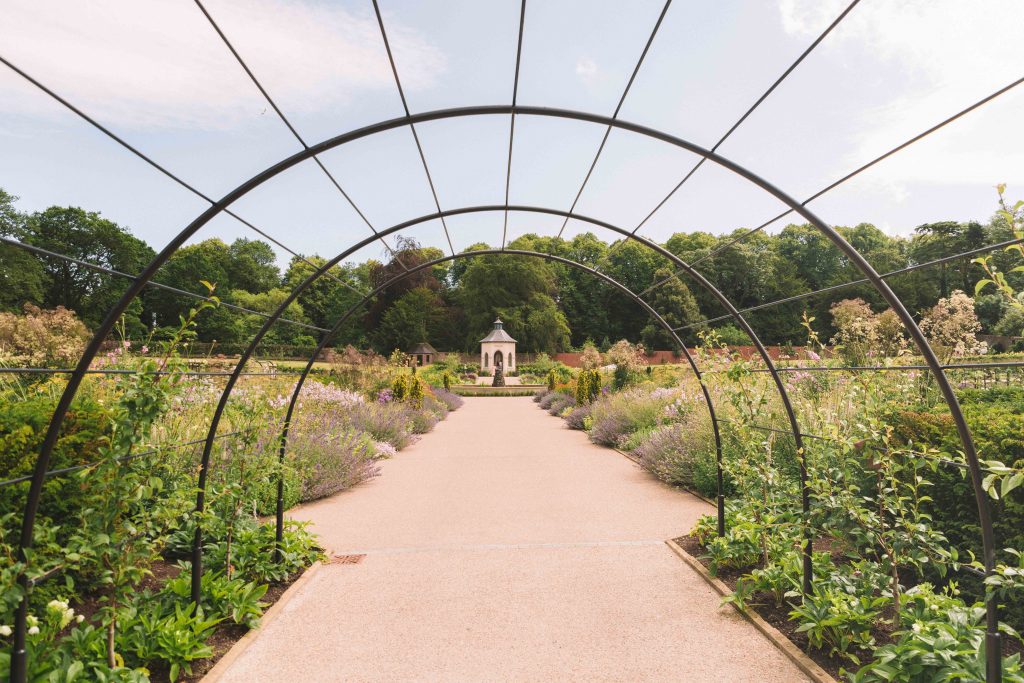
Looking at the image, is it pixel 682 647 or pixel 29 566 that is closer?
pixel 29 566

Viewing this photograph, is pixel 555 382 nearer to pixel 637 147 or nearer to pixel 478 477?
pixel 478 477

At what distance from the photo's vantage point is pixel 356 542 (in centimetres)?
514

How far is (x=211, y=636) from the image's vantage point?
3.25 m

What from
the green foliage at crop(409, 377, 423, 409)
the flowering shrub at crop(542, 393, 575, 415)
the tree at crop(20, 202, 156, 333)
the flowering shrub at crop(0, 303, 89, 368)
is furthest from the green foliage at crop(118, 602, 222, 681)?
the tree at crop(20, 202, 156, 333)

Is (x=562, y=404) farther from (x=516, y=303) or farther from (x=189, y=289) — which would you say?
(x=189, y=289)

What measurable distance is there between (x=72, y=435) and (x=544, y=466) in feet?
21.8

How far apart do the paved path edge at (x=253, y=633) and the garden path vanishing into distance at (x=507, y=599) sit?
0.03m

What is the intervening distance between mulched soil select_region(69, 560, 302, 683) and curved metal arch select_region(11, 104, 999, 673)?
2.65 ft

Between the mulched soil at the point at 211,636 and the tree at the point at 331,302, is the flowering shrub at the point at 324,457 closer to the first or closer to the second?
the mulched soil at the point at 211,636

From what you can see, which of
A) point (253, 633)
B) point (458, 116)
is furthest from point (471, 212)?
point (253, 633)

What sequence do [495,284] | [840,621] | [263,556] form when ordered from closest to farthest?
1. [840,621]
2. [263,556]
3. [495,284]

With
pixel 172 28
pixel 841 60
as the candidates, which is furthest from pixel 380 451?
pixel 841 60

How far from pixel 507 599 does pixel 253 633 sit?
5.29 ft

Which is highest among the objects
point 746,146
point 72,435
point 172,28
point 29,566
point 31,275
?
point 31,275
